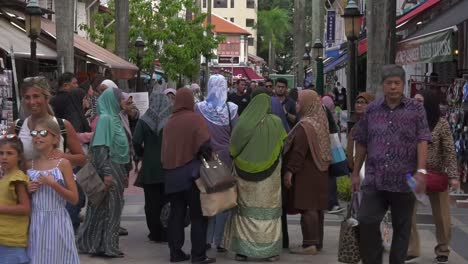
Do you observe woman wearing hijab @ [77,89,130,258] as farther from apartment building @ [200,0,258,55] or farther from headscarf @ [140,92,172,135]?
apartment building @ [200,0,258,55]

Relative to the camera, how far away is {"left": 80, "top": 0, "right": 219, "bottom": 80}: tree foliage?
3719 centimetres

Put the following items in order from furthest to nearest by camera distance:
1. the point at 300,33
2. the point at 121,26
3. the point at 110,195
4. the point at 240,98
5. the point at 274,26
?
the point at 274,26 < the point at 300,33 < the point at 121,26 < the point at 240,98 < the point at 110,195

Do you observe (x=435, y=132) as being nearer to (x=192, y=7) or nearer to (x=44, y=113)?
(x=44, y=113)

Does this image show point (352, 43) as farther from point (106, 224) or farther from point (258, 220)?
point (106, 224)

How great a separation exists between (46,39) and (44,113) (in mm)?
15845

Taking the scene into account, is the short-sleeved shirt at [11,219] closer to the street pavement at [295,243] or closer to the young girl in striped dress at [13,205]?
the young girl in striped dress at [13,205]

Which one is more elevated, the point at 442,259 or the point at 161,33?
the point at 161,33

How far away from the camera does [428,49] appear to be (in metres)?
14.4

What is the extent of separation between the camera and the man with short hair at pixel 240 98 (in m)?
18.1

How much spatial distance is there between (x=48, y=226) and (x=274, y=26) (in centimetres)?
12087

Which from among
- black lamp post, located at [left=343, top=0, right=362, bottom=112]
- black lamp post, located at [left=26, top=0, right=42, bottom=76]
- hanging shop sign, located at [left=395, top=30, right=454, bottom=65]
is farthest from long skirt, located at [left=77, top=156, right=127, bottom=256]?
black lamp post, located at [left=343, top=0, right=362, bottom=112]

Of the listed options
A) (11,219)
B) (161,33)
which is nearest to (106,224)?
(11,219)

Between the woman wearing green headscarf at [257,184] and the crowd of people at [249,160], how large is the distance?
10mm

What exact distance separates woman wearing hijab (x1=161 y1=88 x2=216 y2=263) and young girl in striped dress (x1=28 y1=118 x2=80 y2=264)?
9.60 ft
